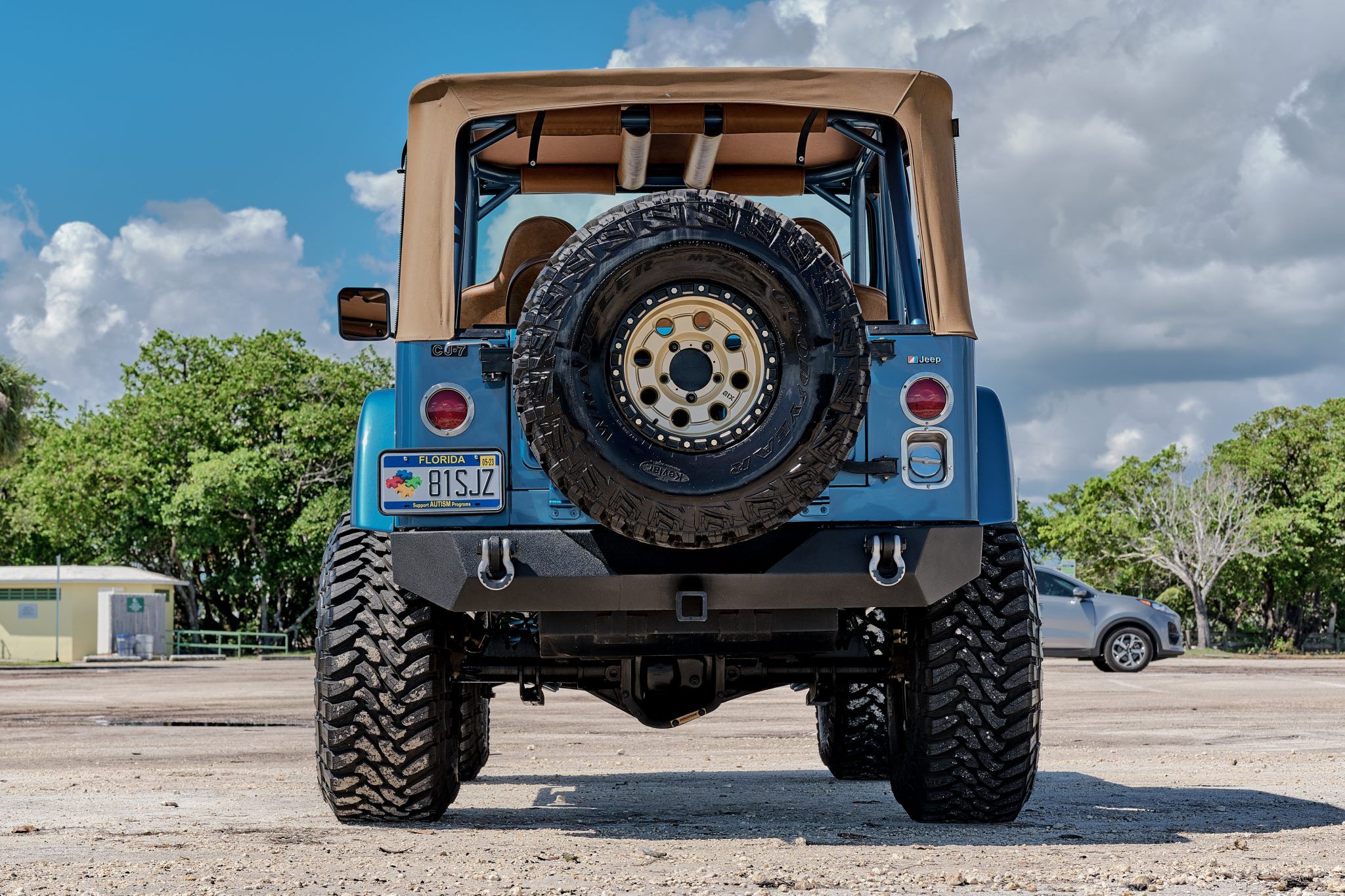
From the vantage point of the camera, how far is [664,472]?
4.66m

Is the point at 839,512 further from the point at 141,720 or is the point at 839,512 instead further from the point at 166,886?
the point at 141,720

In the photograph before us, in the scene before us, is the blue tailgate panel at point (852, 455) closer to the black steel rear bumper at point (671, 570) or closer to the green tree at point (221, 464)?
the black steel rear bumper at point (671, 570)

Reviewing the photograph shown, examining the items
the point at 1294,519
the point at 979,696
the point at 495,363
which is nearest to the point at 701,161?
the point at 495,363

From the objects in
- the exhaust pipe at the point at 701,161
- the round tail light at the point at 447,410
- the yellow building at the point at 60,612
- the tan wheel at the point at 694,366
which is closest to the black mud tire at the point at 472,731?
the round tail light at the point at 447,410

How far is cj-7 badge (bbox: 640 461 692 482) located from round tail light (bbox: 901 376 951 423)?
0.97m

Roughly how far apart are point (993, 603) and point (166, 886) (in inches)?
120

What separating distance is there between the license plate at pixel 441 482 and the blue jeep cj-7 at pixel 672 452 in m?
0.01

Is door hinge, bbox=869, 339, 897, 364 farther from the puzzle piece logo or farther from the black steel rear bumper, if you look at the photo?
the puzzle piece logo

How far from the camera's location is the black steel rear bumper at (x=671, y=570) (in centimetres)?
492

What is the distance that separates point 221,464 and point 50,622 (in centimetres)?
675

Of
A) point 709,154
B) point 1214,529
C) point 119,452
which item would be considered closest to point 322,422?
point 119,452

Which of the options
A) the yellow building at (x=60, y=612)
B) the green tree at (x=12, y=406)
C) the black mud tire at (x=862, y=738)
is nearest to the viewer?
the black mud tire at (x=862, y=738)

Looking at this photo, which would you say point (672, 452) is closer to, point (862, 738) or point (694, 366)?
point (694, 366)

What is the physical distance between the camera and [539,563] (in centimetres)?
496
